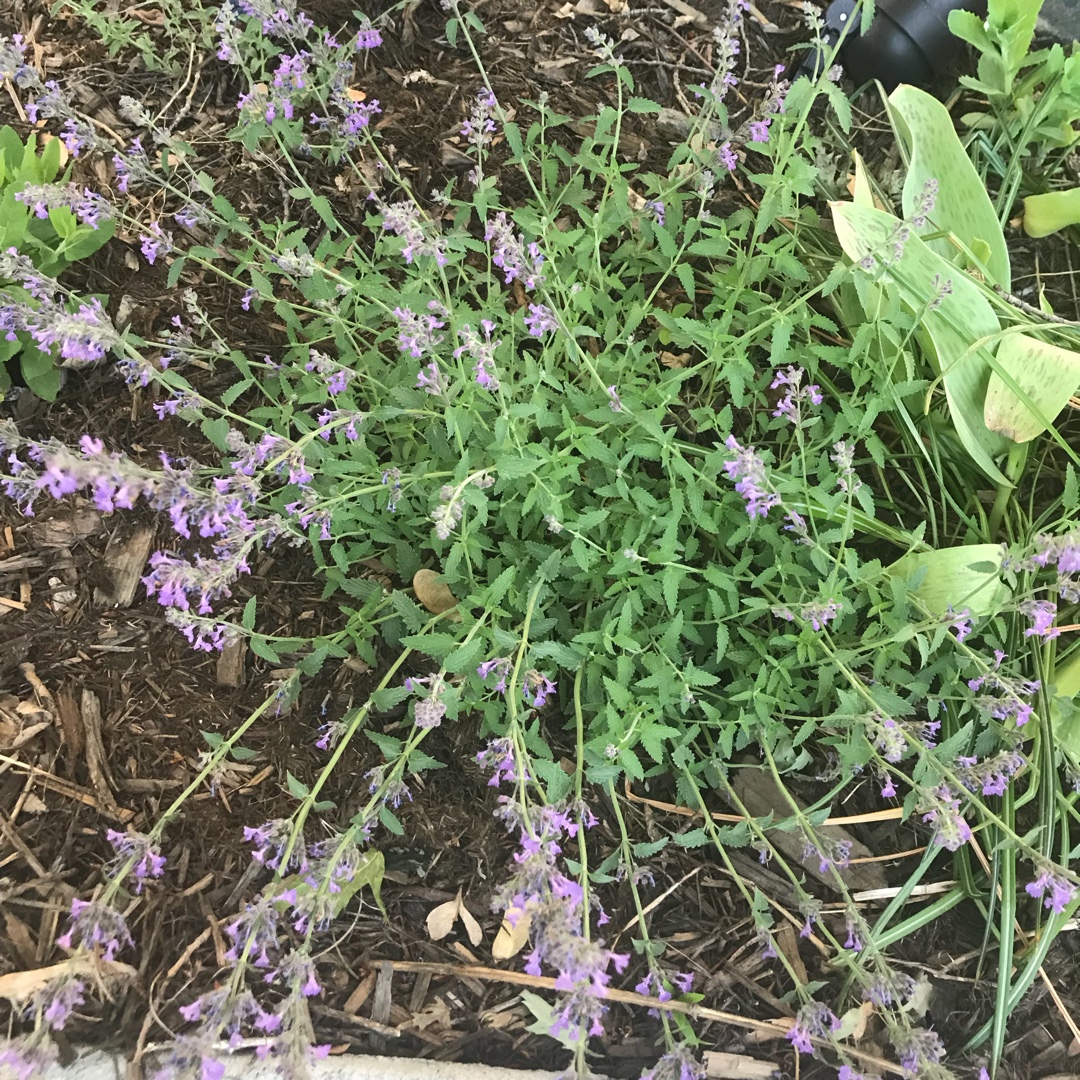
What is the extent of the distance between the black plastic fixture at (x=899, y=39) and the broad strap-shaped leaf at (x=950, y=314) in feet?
2.97

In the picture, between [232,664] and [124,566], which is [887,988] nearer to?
[232,664]

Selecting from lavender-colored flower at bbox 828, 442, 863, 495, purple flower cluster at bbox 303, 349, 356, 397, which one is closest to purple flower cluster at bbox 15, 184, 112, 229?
purple flower cluster at bbox 303, 349, 356, 397

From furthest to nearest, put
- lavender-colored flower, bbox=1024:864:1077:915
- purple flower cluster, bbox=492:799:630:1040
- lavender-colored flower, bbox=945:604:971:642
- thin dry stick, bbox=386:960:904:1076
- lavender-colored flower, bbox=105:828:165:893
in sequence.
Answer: thin dry stick, bbox=386:960:904:1076 → lavender-colored flower, bbox=945:604:971:642 → lavender-colored flower, bbox=105:828:165:893 → lavender-colored flower, bbox=1024:864:1077:915 → purple flower cluster, bbox=492:799:630:1040

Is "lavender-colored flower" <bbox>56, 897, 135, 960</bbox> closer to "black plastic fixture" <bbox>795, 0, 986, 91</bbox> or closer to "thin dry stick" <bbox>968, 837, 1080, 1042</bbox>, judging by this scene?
"thin dry stick" <bbox>968, 837, 1080, 1042</bbox>

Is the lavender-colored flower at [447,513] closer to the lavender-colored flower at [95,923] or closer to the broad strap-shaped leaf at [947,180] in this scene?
the lavender-colored flower at [95,923]

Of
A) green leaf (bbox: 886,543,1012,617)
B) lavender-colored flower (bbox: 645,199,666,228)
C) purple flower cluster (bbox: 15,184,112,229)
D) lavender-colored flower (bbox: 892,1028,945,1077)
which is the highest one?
purple flower cluster (bbox: 15,184,112,229)

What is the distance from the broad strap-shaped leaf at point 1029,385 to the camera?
2.36 m

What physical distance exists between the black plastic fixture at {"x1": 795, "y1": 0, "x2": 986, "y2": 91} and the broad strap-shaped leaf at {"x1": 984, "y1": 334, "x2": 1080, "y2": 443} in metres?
1.34

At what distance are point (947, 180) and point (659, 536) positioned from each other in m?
1.49

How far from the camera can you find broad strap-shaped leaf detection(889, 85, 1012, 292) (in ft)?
8.64

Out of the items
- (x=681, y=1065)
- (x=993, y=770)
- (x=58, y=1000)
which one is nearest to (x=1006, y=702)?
(x=993, y=770)

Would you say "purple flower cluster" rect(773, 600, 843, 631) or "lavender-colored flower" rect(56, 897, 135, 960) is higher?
"purple flower cluster" rect(773, 600, 843, 631)

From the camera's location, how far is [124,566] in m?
2.70

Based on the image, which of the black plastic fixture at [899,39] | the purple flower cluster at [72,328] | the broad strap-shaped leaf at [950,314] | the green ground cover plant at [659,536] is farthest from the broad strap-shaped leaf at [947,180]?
the purple flower cluster at [72,328]
